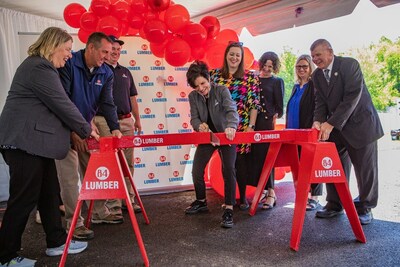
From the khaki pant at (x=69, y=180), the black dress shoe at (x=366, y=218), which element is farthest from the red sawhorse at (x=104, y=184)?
the black dress shoe at (x=366, y=218)

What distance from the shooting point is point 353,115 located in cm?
271

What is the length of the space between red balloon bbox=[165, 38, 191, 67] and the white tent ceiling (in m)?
1.22

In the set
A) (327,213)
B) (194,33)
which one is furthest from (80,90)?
(327,213)

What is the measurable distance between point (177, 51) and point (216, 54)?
484 mm

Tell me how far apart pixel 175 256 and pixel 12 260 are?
95 cm

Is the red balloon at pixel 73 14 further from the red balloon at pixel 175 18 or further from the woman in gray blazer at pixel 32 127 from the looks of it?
the woman in gray blazer at pixel 32 127

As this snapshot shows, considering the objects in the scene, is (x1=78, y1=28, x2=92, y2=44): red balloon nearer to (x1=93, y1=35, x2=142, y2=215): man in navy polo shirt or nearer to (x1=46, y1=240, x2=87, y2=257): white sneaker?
(x1=93, y1=35, x2=142, y2=215): man in navy polo shirt

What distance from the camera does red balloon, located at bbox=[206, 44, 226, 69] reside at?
12.3ft

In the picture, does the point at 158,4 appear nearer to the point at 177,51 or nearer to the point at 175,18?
the point at 175,18

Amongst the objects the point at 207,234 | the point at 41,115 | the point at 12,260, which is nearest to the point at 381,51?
the point at 207,234

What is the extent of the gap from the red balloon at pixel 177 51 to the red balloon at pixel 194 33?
7cm

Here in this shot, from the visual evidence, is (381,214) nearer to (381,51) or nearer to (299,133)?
(299,133)

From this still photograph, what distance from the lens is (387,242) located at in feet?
7.55

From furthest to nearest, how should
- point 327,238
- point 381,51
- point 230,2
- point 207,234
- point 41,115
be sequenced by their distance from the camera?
point 230,2 → point 381,51 → point 207,234 → point 327,238 → point 41,115
